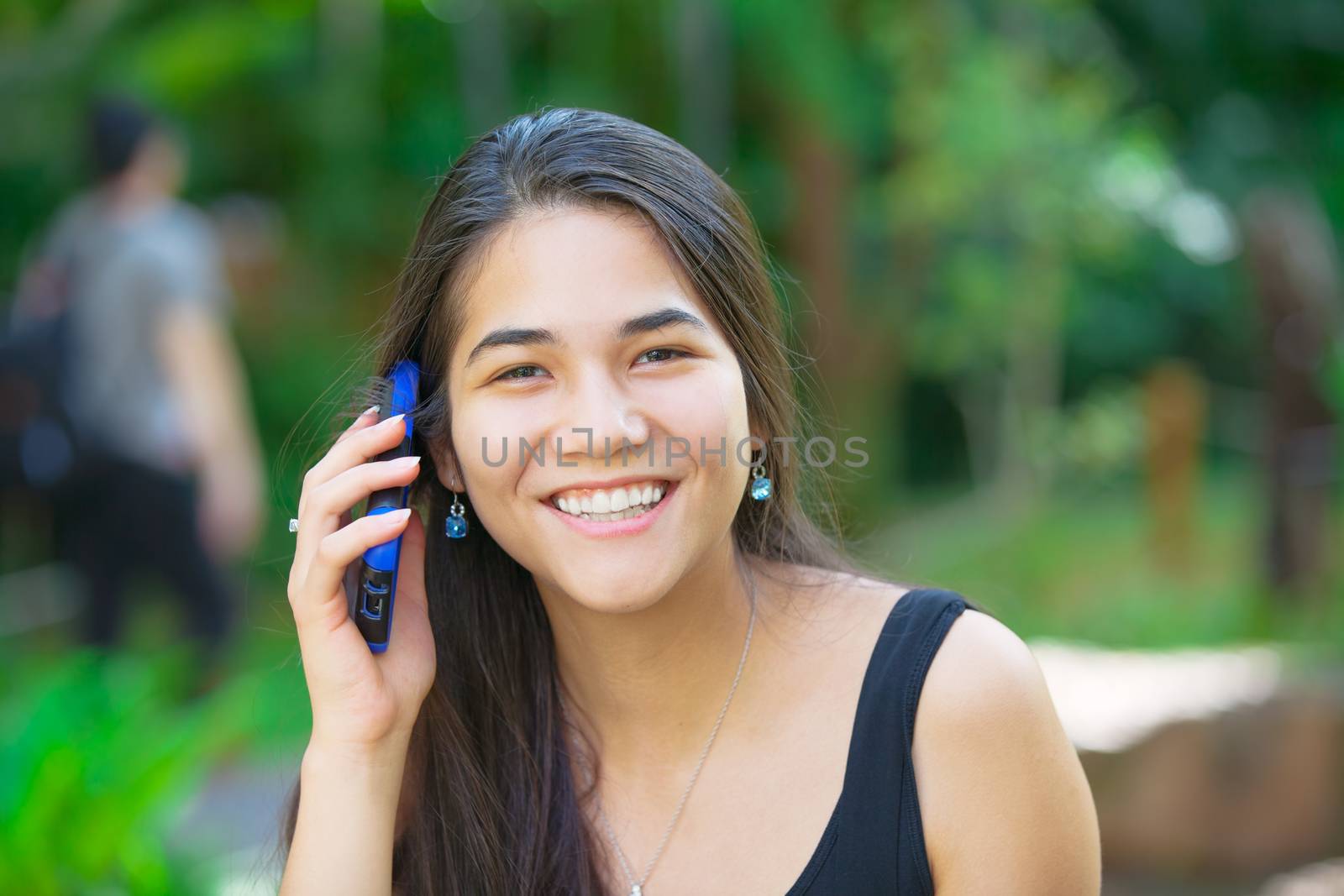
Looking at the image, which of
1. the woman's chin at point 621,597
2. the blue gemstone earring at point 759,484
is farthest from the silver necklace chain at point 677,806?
the woman's chin at point 621,597

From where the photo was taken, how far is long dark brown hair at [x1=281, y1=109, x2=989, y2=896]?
175cm

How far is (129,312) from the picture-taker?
4582mm

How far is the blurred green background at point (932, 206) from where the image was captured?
22.0 ft

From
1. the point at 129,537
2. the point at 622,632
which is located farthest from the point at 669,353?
the point at 129,537

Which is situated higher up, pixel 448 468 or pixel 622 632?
pixel 448 468

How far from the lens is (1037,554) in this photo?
7320 millimetres

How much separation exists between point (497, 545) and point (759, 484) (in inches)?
16.7

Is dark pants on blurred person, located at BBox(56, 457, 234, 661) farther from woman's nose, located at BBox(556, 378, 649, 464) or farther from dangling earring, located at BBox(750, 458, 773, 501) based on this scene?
woman's nose, located at BBox(556, 378, 649, 464)

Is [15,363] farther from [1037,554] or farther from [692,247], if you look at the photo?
[1037,554]

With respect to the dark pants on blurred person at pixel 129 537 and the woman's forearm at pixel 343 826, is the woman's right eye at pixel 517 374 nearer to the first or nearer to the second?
the woman's forearm at pixel 343 826

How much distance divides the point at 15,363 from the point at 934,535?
17.2 feet

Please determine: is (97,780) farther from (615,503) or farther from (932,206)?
(932,206)

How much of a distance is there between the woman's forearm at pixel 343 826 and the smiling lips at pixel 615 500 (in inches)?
17.2

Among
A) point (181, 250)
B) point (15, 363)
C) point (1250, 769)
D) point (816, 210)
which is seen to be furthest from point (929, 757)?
point (816, 210)
